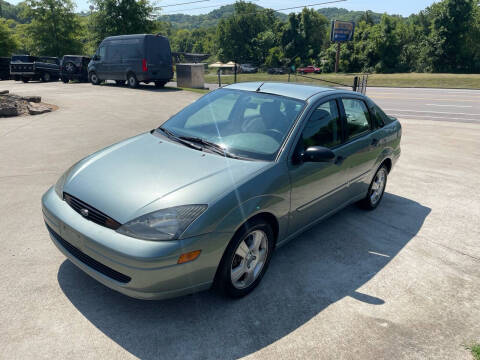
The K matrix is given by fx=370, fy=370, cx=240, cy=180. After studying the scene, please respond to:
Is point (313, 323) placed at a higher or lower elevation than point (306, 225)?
lower

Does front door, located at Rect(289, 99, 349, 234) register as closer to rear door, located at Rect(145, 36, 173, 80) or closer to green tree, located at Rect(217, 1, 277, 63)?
rear door, located at Rect(145, 36, 173, 80)

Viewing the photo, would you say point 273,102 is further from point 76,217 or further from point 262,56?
point 262,56

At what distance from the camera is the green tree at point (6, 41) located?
131 feet

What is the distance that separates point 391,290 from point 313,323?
3.13ft

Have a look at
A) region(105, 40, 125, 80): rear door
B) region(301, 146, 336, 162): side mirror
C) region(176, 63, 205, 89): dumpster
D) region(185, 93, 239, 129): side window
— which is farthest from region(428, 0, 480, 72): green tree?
region(301, 146, 336, 162): side mirror

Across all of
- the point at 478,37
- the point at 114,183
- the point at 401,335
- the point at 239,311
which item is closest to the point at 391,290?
the point at 401,335

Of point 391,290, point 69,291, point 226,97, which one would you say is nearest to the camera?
point 69,291

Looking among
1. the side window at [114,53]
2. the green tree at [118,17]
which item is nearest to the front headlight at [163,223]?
the side window at [114,53]

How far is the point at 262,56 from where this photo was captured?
96.6 meters

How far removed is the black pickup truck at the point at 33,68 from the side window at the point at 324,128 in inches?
1046

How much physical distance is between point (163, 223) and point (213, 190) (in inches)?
17.4

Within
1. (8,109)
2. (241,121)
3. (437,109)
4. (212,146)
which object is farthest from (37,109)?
(437,109)

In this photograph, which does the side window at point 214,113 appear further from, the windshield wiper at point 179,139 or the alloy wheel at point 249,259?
the alloy wheel at point 249,259

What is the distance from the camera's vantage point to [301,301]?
312 cm
